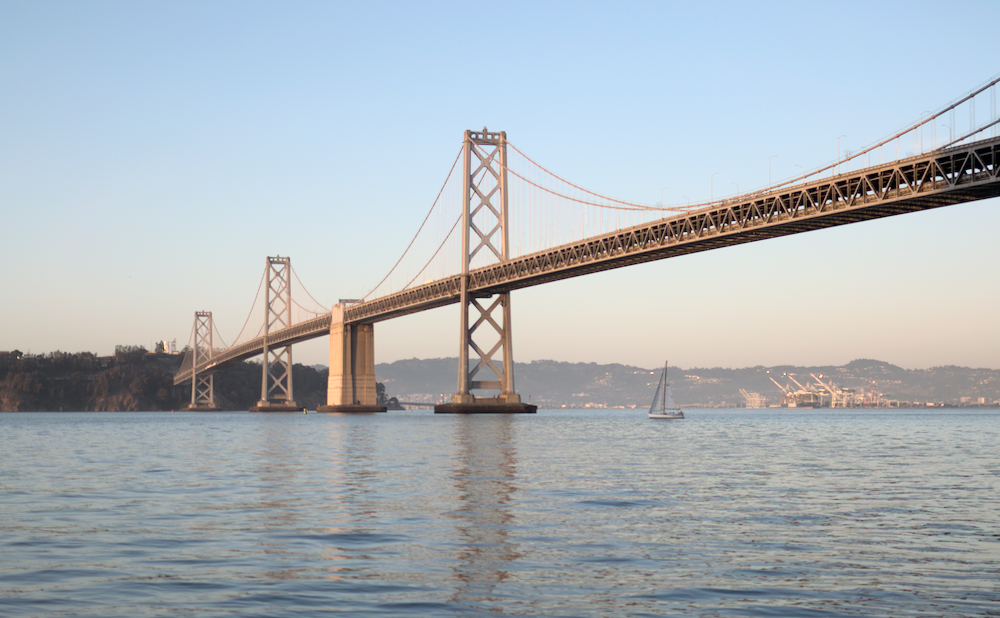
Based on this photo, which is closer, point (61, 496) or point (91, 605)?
point (91, 605)

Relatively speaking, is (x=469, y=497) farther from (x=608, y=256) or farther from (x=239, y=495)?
(x=608, y=256)

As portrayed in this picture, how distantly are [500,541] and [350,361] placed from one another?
7827 centimetres

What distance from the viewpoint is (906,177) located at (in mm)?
35531

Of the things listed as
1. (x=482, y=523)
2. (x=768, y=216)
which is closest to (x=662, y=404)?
(x=768, y=216)

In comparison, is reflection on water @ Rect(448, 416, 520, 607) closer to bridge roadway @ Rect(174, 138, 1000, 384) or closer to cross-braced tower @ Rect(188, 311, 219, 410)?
bridge roadway @ Rect(174, 138, 1000, 384)

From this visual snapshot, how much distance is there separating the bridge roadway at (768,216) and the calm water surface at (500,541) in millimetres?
13886

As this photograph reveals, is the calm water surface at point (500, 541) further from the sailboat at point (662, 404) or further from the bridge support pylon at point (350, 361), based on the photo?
the bridge support pylon at point (350, 361)

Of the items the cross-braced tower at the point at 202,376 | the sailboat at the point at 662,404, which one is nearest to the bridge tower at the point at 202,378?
the cross-braced tower at the point at 202,376

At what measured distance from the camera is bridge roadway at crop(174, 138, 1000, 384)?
33500 millimetres

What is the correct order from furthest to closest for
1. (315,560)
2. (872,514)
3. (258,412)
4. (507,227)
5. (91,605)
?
1. (258,412)
2. (507,227)
3. (872,514)
4. (315,560)
5. (91,605)

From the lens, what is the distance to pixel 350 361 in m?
88.6

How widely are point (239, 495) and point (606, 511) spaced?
6.71 metres

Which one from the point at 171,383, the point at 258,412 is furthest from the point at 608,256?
the point at 171,383

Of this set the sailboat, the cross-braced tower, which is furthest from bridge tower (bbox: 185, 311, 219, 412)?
the sailboat
